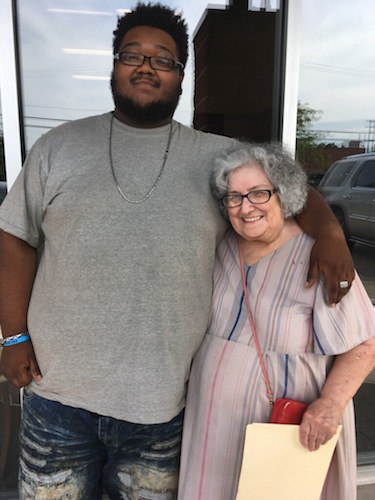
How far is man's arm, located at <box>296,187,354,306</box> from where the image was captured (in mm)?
1057

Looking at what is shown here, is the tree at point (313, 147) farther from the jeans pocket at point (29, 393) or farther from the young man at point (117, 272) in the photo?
the jeans pocket at point (29, 393)

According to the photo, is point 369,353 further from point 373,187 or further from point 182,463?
point 373,187

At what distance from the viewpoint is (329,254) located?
1072mm

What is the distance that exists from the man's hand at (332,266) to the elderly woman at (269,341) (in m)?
0.03

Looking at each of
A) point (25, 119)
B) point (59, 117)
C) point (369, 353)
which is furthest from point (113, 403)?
point (59, 117)

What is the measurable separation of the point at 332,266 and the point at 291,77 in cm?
138

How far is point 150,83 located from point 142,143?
162mm

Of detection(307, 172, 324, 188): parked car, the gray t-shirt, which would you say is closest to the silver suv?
detection(307, 172, 324, 188): parked car

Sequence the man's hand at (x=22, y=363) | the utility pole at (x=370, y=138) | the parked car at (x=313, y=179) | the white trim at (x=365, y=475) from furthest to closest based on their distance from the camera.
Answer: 1. the utility pole at (x=370, y=138)
2. the white trim at (x=365, y=475)
3. the parked car at (x=313, y=179)
4. the man's hand at (x=22, y=363)

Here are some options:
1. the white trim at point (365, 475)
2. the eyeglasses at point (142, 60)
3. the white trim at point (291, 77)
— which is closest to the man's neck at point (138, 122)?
the eyeglasses at point (142, 60)

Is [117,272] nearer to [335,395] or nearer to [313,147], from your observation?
[335,395]

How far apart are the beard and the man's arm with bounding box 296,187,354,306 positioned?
497 millimetres

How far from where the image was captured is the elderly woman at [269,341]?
3.57ft

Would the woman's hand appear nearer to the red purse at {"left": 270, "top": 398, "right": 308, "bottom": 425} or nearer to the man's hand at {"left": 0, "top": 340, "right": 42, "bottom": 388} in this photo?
the red purse at {"left": 270, "top": 398, "right": 308, "bottom": 425}
